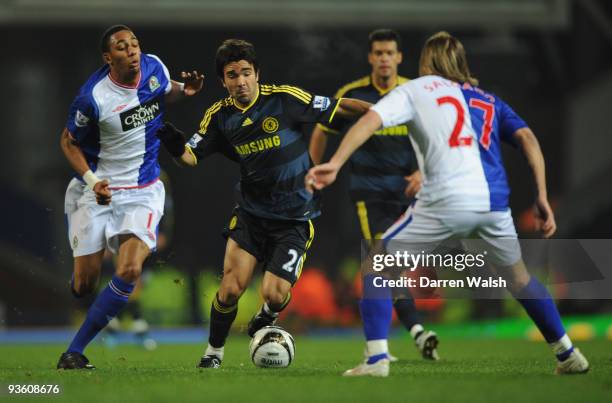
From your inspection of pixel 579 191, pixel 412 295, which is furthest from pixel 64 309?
pixel 412 295

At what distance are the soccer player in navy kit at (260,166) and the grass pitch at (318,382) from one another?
0.56 metres

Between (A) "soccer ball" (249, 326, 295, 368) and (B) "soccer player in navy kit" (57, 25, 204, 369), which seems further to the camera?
(B) "soccer player in navy kit" (57, 25, 204, 369)

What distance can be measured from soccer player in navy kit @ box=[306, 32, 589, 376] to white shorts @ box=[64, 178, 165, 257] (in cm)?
191

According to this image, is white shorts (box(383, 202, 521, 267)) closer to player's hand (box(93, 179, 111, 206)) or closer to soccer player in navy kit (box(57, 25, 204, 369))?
player's hand (box(93, 179, 111, 206))

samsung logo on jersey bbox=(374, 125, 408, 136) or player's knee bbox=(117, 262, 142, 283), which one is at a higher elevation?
samsung logo on jersey bbox=(374, 125, 408, 136)

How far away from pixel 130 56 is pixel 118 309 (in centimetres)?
169

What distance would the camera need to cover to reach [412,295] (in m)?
8.40

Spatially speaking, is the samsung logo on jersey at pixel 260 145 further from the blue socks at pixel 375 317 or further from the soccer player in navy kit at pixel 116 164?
the blue socks at pixel 375 317

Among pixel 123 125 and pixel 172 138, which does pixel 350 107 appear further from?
pixel 123 125

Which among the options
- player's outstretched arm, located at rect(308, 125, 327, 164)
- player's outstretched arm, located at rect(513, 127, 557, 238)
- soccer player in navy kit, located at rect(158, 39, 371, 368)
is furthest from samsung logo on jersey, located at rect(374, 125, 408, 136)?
player's outstretched arm, located at rect(513, 127, 557, 238)

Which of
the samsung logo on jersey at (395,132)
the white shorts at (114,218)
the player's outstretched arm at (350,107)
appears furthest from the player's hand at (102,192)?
the samsung logo on jersey at (395,132)

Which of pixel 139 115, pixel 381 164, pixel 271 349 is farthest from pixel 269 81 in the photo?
pixel 271 349

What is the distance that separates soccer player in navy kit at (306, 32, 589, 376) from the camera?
5.66 metres

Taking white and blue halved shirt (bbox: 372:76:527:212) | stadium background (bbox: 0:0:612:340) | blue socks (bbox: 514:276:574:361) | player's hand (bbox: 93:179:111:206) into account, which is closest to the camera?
→ white and blue halved shirt (bbox: 372:76:527:212)
